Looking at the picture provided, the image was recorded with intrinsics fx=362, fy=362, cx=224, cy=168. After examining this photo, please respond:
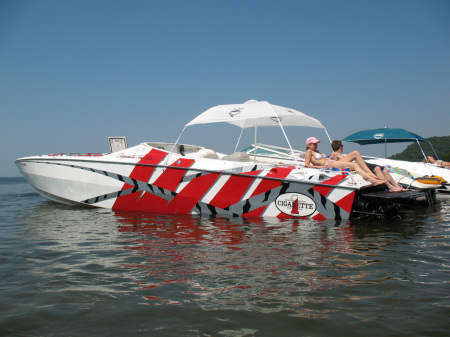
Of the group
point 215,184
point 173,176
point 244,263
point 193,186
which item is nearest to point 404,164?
point 215,184

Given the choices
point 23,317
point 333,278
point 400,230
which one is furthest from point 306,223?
point 23,317

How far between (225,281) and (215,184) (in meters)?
4.03

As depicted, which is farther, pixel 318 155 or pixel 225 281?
pixel 318 155

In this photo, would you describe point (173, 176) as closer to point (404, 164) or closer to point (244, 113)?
point (244, 113)

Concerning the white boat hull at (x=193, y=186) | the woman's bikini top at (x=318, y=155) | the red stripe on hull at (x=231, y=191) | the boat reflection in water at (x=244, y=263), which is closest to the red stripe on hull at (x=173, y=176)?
the white boat hull at (x=193, y=186)

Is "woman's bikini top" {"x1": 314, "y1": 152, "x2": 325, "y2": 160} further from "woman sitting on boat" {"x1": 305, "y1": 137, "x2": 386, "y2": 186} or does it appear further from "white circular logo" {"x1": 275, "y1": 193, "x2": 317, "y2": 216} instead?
"white circular logo" {"x1": 275, "y1": 193, "x2": 317, "y2": 216}

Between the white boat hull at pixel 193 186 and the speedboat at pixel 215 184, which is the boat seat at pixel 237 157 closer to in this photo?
the speedboat at pixel 215 184

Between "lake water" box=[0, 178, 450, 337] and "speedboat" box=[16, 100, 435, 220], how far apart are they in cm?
83

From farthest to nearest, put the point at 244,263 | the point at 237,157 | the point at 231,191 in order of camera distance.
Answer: the point at 237,157, the point at 231,191, the point at 244,263

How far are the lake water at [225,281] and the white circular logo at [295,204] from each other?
73cm

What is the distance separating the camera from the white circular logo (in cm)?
696

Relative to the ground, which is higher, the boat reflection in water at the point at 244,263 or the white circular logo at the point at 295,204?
the white circular logo at the point at 295,204

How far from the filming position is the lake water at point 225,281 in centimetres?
265

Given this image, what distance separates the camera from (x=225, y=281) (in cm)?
353
